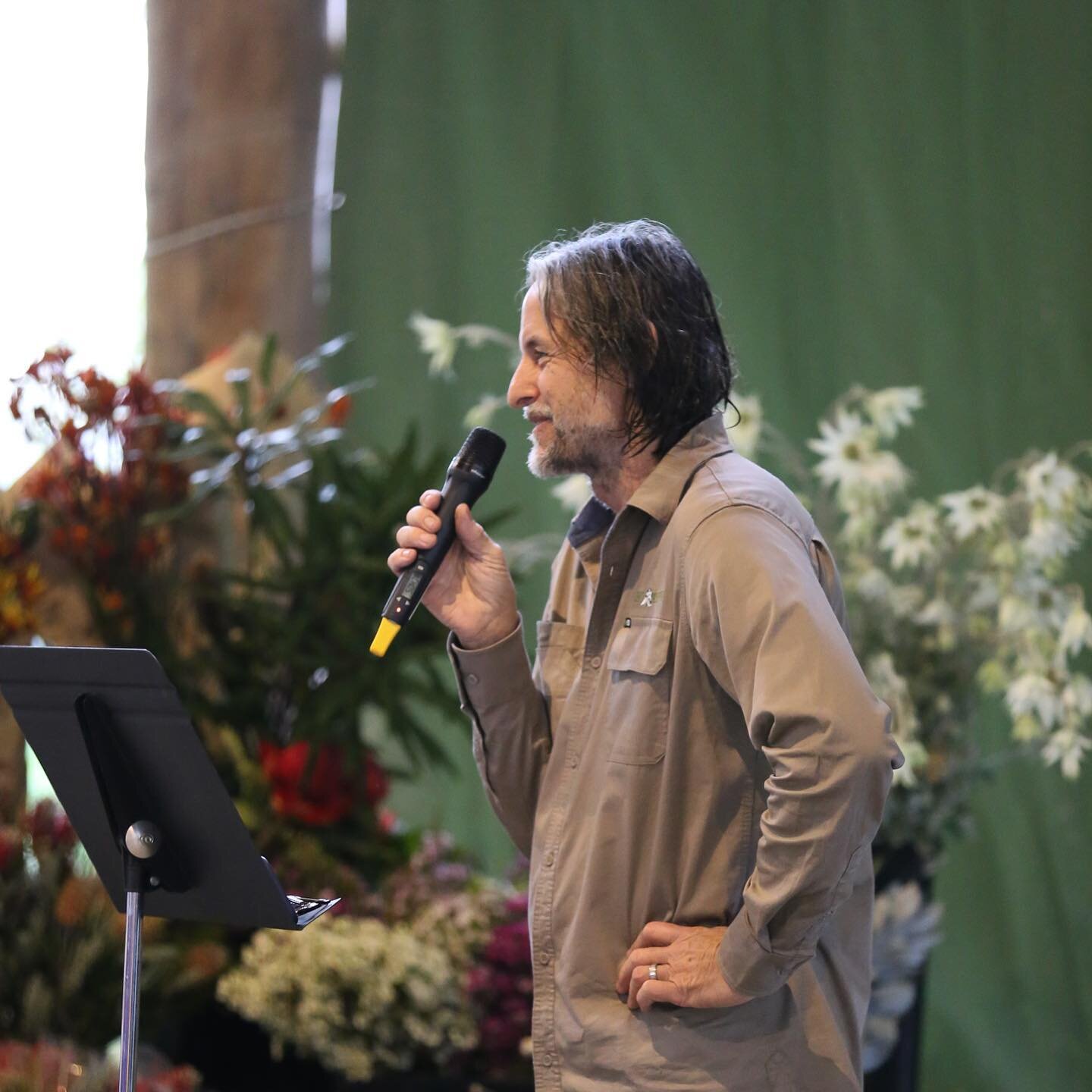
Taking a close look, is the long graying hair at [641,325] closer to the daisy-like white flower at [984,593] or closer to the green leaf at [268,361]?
the daisy-like white flower at [984,593]

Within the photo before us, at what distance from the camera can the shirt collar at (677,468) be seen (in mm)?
1606

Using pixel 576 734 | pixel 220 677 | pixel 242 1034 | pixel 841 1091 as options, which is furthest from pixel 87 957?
pixel 841 1091

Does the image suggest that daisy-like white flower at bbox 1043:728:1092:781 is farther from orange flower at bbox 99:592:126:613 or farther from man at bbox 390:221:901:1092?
orange flower at bbox 99:592:126:613

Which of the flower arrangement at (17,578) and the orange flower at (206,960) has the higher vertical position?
the flower arrangement at (17,578)

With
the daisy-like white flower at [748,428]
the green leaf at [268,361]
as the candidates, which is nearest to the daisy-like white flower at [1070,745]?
the daisy-like white flower at [748,428]

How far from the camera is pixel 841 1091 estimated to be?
1541mm

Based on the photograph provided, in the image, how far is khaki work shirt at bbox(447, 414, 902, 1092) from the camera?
138cm

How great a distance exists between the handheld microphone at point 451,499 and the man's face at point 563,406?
6cm

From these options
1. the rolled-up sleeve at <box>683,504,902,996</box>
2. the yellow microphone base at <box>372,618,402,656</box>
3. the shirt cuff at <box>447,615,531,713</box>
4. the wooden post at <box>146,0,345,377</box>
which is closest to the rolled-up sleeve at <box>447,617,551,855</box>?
the shirt cuff at <box>447,615,531,713</box>

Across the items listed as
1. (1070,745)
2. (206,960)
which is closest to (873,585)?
(1070,745)

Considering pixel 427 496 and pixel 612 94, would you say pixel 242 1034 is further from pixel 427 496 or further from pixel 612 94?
pixel 612 94

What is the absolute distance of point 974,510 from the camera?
2.60 meters

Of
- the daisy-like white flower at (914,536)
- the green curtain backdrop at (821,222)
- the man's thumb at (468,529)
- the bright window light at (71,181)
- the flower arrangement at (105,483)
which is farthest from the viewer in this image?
the bright window light at (71,181)

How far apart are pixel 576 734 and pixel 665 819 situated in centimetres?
17
